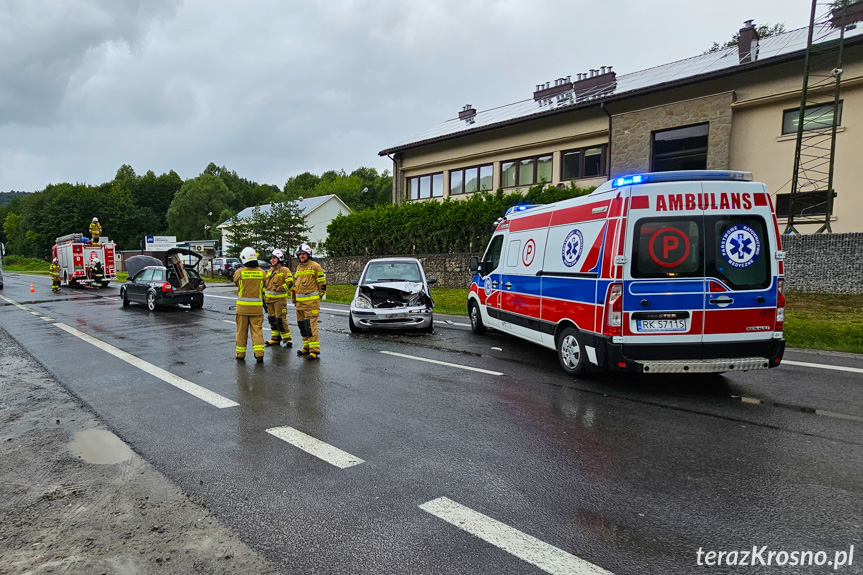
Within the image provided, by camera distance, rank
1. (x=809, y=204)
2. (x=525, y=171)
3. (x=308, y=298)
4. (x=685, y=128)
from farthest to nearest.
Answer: (x=525, y=171), (x=685, y=128), (x=809, y=204), (x=308, y=298)

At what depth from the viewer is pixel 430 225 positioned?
25000 mm

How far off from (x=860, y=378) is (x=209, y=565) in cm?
795

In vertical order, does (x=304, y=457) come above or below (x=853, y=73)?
below

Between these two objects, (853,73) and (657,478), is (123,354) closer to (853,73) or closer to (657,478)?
(657,478)

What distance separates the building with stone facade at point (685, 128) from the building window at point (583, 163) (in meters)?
0.05

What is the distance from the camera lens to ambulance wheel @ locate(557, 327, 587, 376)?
6.67 metres

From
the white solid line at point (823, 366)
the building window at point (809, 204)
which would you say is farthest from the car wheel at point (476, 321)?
the building window at point (809, 204)

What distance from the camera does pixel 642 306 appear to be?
19.3ft

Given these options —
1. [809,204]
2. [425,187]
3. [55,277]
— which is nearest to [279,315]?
[809,204]

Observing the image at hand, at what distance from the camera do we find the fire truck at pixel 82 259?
96.8ft

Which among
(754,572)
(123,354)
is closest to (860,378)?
(754,572)

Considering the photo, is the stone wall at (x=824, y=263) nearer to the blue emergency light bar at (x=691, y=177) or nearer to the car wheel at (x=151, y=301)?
the blue emergency light bar at (x=691, y=177)

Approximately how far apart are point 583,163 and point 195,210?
256 ft

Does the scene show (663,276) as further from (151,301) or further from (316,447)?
(151,301)
